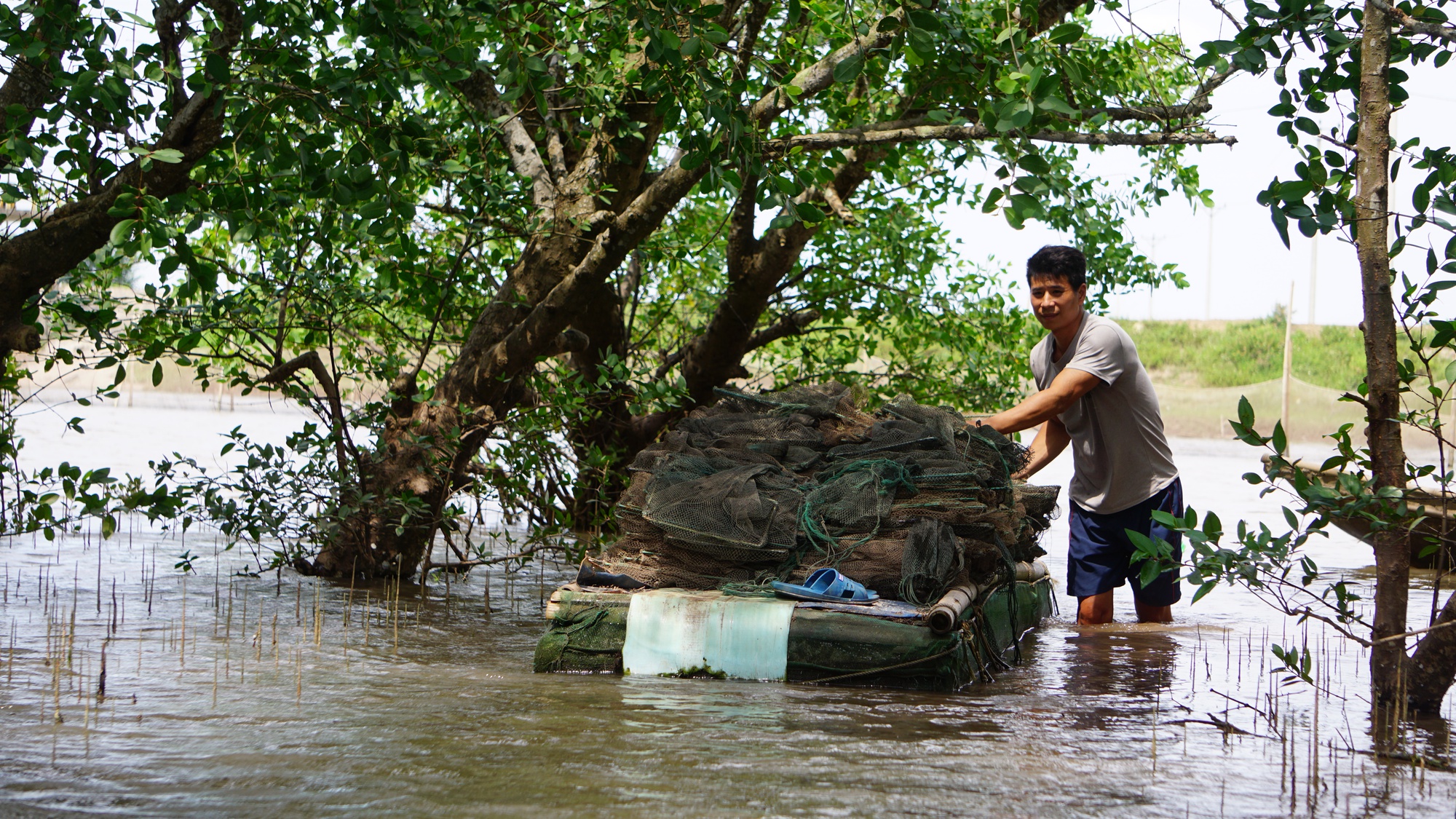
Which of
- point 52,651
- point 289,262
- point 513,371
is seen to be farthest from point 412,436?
point 52,651

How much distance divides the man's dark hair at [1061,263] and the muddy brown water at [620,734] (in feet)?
6.56

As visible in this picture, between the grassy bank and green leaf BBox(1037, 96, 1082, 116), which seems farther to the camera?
the grassy bank

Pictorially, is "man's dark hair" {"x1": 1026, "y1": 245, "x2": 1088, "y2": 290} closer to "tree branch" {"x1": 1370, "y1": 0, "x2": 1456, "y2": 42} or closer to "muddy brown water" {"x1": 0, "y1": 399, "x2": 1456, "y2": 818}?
"muddy brown water" {"x1": 0, "y1": 399, "x2": 1456, "y2": 818}

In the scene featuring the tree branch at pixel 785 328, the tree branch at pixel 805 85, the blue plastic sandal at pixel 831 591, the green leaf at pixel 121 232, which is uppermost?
the tree branch at pixel 805 85

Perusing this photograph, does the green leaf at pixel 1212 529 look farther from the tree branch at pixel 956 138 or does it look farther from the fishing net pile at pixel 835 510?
the tree branch at pixel 956 138

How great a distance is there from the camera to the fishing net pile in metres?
5.18

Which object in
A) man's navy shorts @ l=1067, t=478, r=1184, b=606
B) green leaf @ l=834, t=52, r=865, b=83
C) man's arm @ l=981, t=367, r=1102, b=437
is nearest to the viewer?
green leaf @ l=834, t=52, r=865, b=83

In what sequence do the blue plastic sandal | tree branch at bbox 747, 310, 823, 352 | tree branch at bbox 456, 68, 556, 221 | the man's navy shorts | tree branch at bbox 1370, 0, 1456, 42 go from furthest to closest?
1. tree branch at bbox 747, 310, 823, 352
2. tree branch at bbox 456, 68, 556, 221
3. the man's navy shorts
4. the blue plastic sandal
5. tree branch at bbox 1370, 0, 1456, 42

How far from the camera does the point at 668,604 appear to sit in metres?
4.94

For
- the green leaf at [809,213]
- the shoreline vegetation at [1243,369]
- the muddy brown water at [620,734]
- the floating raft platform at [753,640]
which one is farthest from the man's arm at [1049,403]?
the shoreline vegetation at [1243,369]

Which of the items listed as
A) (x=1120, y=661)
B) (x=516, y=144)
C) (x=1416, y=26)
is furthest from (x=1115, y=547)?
(x=516, y=144)

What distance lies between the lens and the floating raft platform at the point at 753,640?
4.77 m

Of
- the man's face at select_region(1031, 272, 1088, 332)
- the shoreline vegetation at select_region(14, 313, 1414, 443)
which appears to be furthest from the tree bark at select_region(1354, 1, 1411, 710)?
the shoreline vegetation at select_region(14, 313, 1414, 443)

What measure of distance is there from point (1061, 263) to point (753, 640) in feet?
8.83
